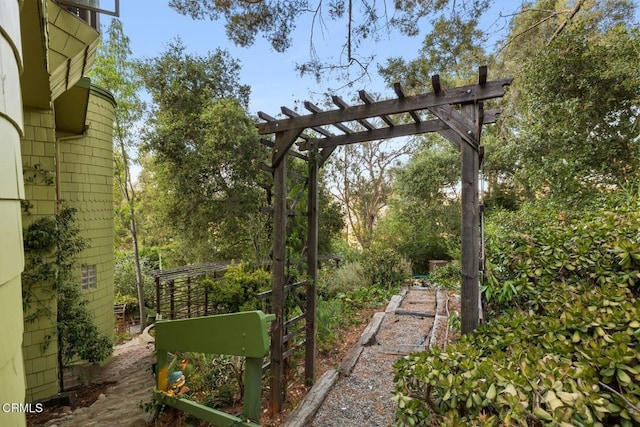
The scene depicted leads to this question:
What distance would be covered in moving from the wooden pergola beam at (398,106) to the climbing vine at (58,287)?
3300 millimetres

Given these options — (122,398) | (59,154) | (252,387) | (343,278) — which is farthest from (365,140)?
(59,154)

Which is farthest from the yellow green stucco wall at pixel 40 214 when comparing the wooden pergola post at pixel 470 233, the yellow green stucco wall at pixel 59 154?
the wooden pergola post at pixel 470 233

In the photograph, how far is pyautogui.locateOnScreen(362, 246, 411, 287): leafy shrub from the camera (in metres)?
8.35

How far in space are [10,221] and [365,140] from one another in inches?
122

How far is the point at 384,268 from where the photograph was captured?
27.6ft

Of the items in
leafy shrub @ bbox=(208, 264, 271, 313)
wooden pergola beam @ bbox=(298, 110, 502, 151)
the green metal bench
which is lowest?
leafy shrub @ bbox=(208, 264, 271, 313)

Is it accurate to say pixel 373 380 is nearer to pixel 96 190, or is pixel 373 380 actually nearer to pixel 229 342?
pixel 229 342

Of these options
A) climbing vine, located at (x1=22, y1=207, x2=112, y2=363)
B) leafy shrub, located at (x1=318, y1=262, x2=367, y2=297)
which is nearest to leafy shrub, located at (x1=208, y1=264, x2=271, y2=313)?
climbing vine, located at (x1=22, y1=207, x2=112, y2=363)

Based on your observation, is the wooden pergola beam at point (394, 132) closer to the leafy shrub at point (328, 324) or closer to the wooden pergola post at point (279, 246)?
the wooden pergola post at point (279, 246)

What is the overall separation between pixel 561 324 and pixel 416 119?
1.94 metres

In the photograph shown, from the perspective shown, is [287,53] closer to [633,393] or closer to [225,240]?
[633,393]

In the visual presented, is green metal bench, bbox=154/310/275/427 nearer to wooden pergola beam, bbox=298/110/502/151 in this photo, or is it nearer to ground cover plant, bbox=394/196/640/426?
ground cover plant, bbox=394/196/640/426

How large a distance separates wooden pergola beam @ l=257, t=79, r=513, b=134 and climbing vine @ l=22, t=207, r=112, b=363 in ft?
10.8

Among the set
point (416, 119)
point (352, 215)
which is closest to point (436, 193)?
point (352, 215)
